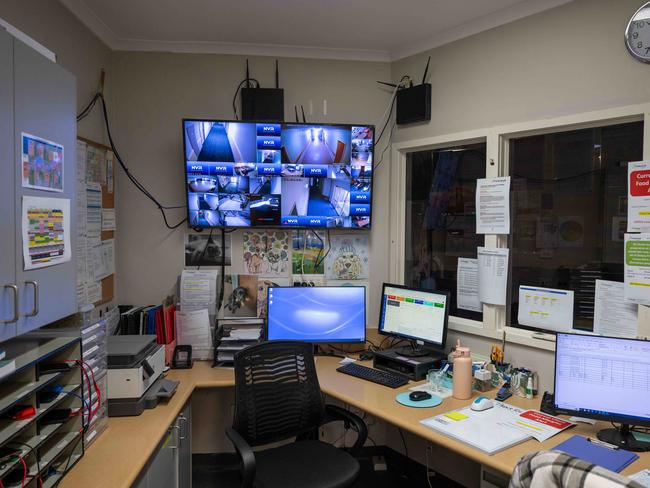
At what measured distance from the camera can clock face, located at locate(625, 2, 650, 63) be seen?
2.07 meters

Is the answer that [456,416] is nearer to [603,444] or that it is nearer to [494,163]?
[603,444]

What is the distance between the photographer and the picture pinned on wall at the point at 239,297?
10.6ft

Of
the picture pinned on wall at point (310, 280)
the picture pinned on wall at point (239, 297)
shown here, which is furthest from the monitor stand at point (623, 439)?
the picture pinned on wall at point (239, 297)

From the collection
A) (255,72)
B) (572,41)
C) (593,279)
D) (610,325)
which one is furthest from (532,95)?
(255,72)

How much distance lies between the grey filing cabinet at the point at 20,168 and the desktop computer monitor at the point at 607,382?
6.36 ft

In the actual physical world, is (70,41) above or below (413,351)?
above

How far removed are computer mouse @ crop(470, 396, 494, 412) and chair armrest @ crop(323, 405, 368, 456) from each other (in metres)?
0.53

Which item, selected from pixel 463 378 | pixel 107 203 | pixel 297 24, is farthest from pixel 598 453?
pixel 107 203

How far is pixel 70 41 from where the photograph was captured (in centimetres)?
254

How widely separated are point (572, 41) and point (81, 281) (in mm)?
2767

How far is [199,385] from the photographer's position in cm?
263

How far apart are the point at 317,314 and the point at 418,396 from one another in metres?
0.88

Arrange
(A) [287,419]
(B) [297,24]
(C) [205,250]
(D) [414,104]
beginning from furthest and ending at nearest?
(C) [205,250] → (D) [414,104] → (B) [297,24] → (A) [287,419]

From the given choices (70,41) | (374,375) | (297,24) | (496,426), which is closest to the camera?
(496,426)
